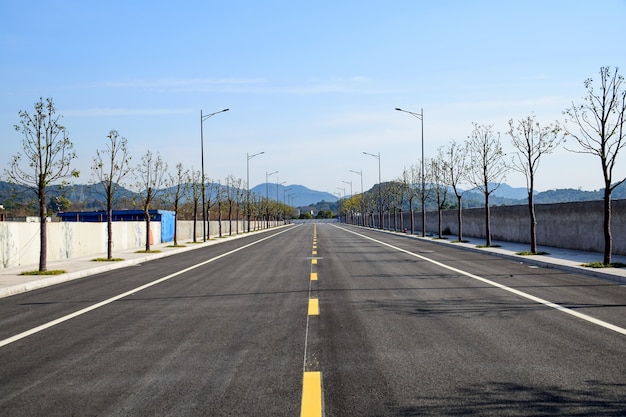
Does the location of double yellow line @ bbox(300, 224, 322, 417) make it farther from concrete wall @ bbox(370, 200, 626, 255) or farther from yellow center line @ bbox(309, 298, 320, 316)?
concrete wall @ bbox(370, 200, 626, 255)

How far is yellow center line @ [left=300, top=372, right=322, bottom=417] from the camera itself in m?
4.93

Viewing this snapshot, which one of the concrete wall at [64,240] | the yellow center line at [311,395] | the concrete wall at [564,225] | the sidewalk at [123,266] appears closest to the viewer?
the yellow center line at [311,395]

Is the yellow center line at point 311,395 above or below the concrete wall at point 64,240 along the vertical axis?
below

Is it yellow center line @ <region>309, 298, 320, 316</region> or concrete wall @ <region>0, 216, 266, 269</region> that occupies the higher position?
concrete wall @ <region>0, 216, 266, 269</region>

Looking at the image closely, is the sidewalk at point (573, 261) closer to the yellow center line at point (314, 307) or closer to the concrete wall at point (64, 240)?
the yellow center line at point (314, 307)

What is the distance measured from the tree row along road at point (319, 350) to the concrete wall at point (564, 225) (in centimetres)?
952

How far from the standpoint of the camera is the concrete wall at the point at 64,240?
21.4 meters

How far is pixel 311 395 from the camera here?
5395 mm

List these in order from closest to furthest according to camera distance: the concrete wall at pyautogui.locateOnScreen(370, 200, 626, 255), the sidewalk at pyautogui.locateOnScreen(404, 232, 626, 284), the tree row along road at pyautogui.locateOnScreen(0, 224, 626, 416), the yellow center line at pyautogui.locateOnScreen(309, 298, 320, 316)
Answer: the tree row along road at pyautogui.locateOnScreen(0, 224, 626, 416)
the yellow center line at pyautogui.locateOnScreen(309, 298, 320, 316)
the sidewalk at pyautogui.locateOnScreen(404, 232, 626, 284)
the concrete wall at pyautogui.locateOnScreen(370, 200, 626, 255)

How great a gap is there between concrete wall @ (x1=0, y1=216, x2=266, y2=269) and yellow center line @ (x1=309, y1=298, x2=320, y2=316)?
576 inches

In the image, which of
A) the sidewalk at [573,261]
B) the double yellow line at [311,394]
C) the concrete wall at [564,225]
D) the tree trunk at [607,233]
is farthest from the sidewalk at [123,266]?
the double yellow line at [311,394]

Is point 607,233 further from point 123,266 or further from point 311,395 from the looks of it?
point 123,266

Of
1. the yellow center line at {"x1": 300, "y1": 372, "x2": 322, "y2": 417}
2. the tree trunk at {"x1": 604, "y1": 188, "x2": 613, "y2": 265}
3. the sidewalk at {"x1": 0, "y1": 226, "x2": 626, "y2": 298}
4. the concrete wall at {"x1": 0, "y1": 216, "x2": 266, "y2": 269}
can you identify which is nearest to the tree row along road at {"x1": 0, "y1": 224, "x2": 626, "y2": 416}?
the yellow center line at {"x1": 300, "y1": 372, "x2": 322, "y2": 417}

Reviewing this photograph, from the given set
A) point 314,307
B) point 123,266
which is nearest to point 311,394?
point 314,307
